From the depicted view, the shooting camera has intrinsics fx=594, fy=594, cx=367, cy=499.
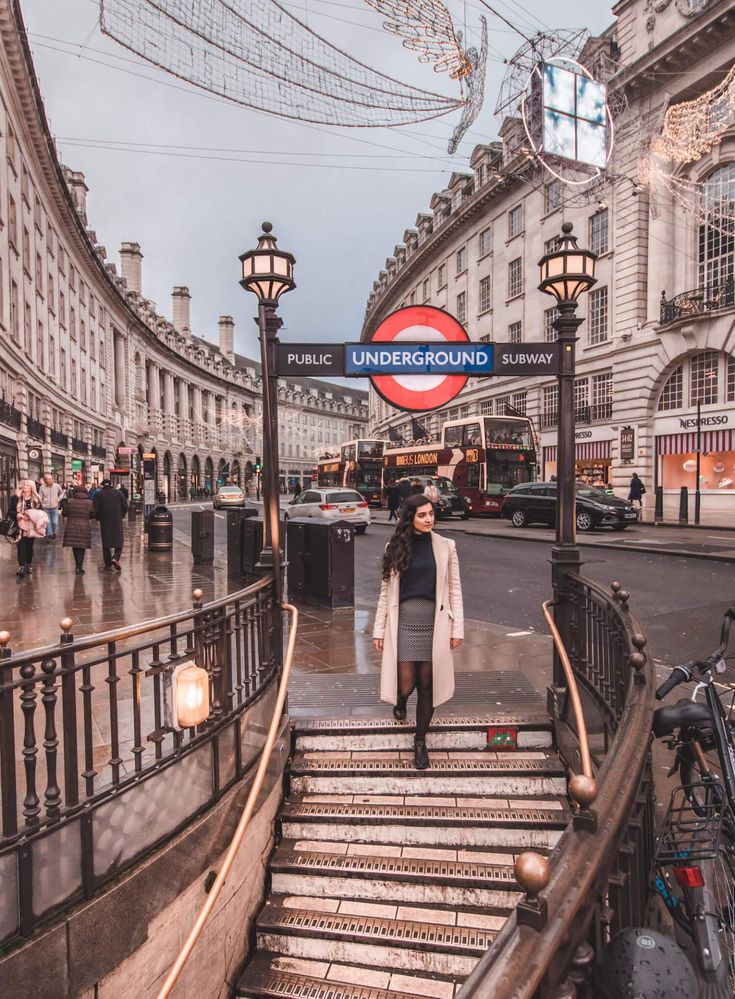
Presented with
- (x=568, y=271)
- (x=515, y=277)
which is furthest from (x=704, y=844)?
(x=515, y=277)

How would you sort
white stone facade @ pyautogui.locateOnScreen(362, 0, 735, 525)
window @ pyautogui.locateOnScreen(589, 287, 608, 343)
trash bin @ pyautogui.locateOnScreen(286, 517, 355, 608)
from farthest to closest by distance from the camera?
window @ pyautogui.locateOnScreen(589, 287, 608, 343), white stone facade @ pyautogui.locateOnScreen(362, 0, 735, 525), trash bin @ pyautogui.locateOnScreen(286, 517, 355, 608)

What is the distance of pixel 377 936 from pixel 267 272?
4.63 metres

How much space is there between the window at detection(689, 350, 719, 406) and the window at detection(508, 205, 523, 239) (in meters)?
15.0

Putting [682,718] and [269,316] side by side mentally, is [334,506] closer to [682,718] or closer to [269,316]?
[269,316]

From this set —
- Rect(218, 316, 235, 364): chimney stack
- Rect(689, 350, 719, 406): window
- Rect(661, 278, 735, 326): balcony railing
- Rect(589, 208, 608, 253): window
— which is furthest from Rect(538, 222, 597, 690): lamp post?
Rect(218, 316, 235, 364): chimney stack

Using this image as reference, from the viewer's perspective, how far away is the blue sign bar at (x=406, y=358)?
15.3 feet

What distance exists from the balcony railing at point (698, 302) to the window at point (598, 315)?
396 centimetres

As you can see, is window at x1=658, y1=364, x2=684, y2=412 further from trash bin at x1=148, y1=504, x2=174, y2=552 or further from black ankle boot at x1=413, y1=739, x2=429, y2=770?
black ankle boot at x1=413, y1=739, x2=429, y2=770

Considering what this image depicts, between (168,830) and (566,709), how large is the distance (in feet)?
9.71

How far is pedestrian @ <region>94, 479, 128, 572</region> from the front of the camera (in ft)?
40.8

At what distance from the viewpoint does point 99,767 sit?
3656 mm

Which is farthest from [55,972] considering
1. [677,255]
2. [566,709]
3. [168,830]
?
[677,255]

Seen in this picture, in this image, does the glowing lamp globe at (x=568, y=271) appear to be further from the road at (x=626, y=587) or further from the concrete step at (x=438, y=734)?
the road at (x=626, y=587)

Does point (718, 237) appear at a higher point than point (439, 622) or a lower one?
higher
